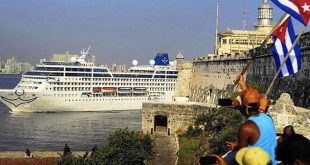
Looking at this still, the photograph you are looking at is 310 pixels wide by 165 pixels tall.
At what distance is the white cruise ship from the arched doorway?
4058 cm

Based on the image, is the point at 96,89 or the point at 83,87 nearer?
the point at 83,87

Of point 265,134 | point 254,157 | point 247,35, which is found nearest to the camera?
point 254,157

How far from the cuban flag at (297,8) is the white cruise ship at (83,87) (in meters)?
63.1

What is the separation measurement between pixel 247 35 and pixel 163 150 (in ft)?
150

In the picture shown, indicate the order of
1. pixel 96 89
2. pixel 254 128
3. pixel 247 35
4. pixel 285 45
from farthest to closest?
pixel 96 89 < pixel 247 35 < pixel 285 45 < pixel 254 128

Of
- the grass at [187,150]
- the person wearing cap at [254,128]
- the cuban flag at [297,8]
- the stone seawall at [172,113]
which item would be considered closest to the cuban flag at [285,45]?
the cuban flag at [297,8]

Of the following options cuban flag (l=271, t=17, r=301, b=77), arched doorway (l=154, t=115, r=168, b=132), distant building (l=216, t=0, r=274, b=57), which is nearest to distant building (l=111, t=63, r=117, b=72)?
distant building (l=216, t=0, r=274, b=57)

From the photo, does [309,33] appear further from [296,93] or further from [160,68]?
[160,68]

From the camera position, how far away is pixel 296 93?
24.4m

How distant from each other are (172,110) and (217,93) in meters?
14.9

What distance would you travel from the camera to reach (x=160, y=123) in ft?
107

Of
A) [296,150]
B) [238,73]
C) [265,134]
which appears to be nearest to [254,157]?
[296,150]

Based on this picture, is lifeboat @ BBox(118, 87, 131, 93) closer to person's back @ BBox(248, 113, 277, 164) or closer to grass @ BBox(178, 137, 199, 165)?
grass @ BBox(178, 137, 199, 165)

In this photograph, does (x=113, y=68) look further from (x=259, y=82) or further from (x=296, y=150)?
(x=296, y=150)
